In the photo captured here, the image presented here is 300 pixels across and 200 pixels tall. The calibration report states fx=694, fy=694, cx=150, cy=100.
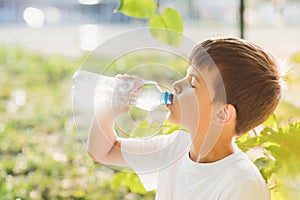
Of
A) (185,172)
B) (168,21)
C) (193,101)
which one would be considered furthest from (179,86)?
(168,21)

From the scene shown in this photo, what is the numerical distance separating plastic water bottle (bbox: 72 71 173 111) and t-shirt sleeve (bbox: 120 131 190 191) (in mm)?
80

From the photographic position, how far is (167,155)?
110 centimetres

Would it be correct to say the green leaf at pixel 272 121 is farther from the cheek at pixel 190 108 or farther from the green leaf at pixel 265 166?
the cheek at pixel 190 108

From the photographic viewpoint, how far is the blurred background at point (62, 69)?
1894mm

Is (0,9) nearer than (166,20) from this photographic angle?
No

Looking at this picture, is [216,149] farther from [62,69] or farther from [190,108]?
[62,69]

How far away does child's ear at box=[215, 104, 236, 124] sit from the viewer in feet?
3.17

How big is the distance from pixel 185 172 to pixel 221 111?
0.12m

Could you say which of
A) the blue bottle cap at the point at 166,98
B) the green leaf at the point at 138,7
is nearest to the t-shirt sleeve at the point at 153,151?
the blue bottle cap at the point at 166,98

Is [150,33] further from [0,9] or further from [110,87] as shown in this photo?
[0,9]

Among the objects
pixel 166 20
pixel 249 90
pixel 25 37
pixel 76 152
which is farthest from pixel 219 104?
pixel 25 37

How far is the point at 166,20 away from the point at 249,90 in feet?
0.97

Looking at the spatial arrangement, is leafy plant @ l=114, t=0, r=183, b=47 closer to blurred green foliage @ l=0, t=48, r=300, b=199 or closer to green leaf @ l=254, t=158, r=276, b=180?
blurred green foliage @ l=0, t=48, r=300, b=199

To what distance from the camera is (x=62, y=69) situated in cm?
279
